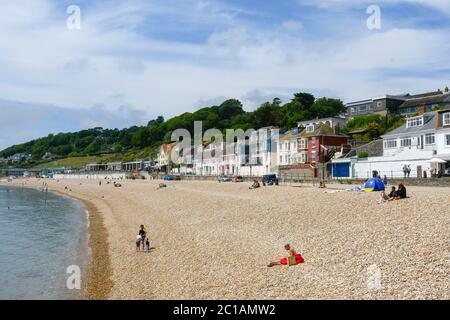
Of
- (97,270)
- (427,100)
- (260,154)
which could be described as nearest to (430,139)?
(260,154)

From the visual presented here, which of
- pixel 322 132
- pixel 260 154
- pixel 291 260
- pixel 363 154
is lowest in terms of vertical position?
pixel 291 260

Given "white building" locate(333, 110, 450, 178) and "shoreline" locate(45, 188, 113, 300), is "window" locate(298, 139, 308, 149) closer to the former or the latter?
"white building" locate(333, 110, 450, 178)

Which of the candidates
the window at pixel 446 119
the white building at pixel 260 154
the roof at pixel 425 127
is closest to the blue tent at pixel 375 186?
the window at pixel 446 119

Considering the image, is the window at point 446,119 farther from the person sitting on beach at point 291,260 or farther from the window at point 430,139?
the person sitting on beach at point 291,260

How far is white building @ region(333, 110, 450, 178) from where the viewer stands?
141 ft

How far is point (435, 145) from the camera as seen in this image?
4444 centimetres

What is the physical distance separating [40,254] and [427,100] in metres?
72.8

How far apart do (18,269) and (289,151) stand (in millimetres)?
52730

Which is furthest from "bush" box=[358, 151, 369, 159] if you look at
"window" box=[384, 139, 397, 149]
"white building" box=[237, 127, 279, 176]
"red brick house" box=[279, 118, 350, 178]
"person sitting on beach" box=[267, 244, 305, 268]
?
"person sitting on beach" box=[267, 244, 305, 268]

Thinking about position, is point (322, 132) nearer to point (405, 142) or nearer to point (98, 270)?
point (405, 142)

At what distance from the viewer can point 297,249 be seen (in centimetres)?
1828

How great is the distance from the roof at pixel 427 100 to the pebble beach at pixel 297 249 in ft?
190

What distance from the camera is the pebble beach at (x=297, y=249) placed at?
13.2 metres

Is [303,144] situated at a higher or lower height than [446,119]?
lower
